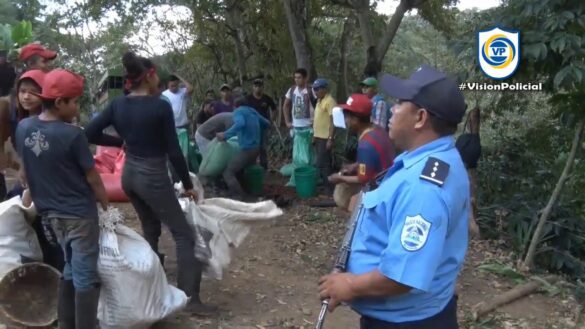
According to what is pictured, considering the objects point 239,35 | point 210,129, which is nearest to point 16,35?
point 210,129

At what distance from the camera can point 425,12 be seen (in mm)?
15117

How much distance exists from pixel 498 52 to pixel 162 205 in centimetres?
382

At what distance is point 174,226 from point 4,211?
109cm

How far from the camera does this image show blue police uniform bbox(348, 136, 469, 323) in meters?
2.12

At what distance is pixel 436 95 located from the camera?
227 centimetres

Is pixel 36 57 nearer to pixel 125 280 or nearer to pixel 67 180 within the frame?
pixel 67 180

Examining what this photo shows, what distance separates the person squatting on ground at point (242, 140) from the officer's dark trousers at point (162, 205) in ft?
12.8

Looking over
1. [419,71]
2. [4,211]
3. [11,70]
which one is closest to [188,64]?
[11,70]

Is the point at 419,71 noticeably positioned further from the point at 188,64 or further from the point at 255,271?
the point at 188,64

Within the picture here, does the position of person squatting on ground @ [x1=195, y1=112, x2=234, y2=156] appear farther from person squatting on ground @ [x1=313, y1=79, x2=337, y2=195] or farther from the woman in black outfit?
the woman in black outfit

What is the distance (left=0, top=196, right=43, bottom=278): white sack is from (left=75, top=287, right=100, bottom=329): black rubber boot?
2.93 feet

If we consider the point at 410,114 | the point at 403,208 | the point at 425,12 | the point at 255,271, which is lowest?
the point at 255,271

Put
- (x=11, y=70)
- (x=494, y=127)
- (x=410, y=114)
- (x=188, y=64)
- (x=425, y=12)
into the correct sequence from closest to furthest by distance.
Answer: (x=410, y=114) < (x=11, y=70) < (x=494, y=127) < (x=425, y=12) < (x=188, y=64)

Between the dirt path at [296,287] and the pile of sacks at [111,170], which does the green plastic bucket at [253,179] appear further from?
the pile of sacks at [111,170]
